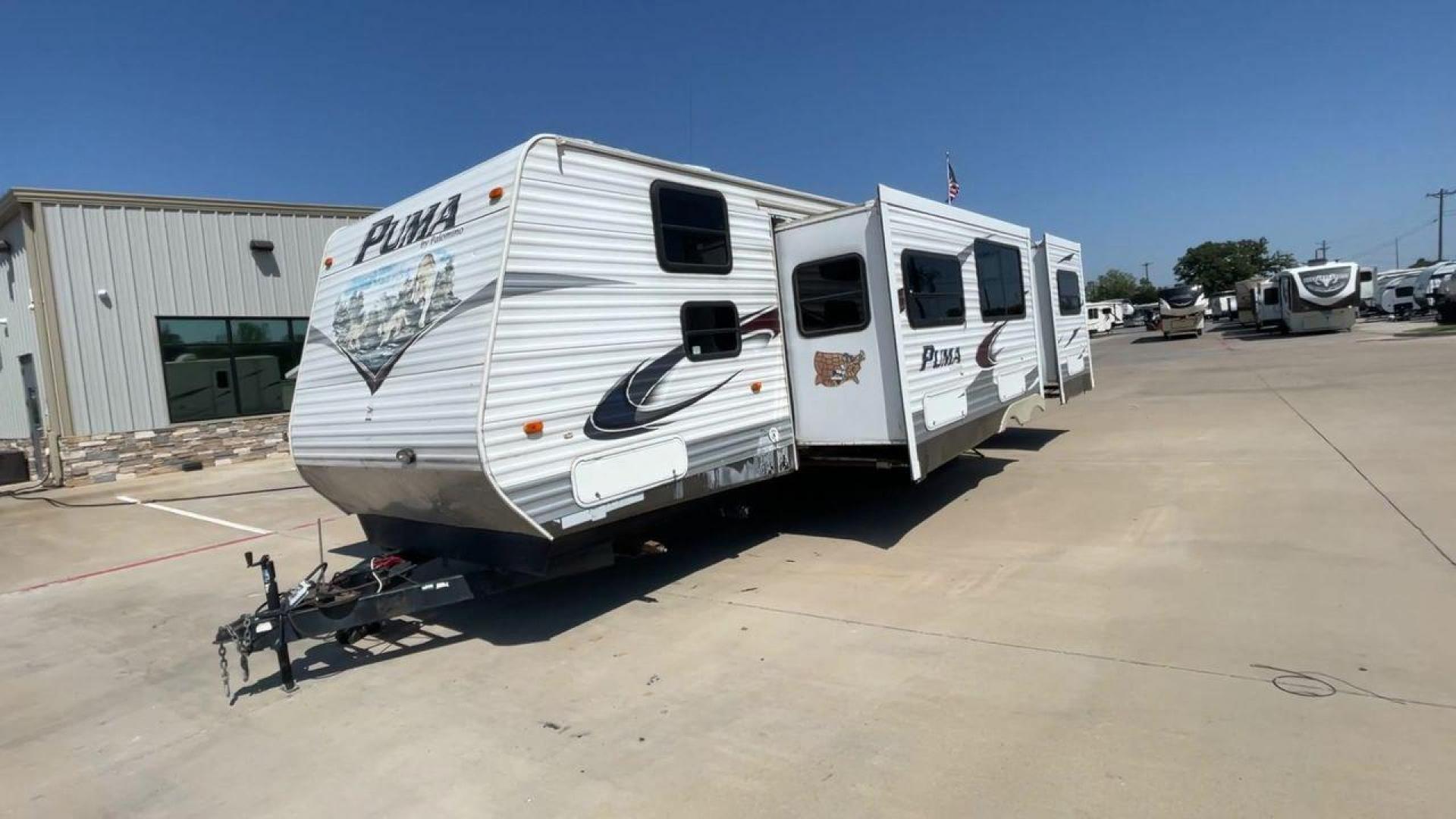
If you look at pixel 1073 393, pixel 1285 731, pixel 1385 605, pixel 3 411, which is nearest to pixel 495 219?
pixel 1285 731

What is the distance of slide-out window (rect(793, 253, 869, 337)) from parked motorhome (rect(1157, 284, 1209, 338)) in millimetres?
35643

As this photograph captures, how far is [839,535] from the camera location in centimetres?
725

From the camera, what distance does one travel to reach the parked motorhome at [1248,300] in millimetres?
37094

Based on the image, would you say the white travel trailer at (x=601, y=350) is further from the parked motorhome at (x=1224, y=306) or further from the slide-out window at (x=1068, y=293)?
→ the parked motorhome at (x=1224, y=306)

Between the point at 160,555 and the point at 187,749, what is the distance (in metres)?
5.52

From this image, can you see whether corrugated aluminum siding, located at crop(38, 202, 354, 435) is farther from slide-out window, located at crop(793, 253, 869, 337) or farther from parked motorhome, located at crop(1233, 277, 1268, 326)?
parked motorhome, located at crop(1233, 277, 1268, 326)

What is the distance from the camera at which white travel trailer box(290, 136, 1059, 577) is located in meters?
4.64

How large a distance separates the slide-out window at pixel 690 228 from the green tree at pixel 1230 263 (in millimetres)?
91039

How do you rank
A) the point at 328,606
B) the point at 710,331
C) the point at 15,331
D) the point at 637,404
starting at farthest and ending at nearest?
the point at 15,331 < the point at 710,331 < the point at 637,404 < the point at 328,606

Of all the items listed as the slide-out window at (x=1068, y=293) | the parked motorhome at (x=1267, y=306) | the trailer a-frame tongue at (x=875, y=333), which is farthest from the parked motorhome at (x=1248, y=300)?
the trailer a-frame tongue at (x=875, y=333)

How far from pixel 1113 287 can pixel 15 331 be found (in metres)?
124

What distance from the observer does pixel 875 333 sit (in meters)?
6.48

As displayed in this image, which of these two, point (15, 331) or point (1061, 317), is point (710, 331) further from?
point (15, 331)

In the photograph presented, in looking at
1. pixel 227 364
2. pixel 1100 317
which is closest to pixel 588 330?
pixel 227 364
